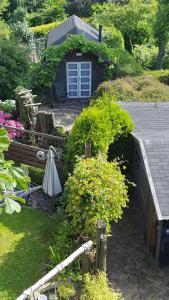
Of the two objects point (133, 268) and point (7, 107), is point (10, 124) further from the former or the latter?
point (133, 268)

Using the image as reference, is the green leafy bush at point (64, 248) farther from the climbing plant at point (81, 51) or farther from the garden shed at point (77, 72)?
the garden shed at point (77, 72)

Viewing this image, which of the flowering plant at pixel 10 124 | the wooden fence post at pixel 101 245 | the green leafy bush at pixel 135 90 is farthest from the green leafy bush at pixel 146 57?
the wooden fence post at pixel 101 245

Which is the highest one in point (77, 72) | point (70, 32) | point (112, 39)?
point (70, 32)

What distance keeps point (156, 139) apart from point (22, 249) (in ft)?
16.7

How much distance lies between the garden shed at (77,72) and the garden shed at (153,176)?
872 cm

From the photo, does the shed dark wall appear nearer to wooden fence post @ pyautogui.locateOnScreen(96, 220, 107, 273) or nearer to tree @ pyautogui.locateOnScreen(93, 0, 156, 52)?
tree @ pyautogui.locateOnScreen(93, 0, 156, 52)

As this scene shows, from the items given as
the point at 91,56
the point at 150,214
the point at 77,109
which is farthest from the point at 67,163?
the point at 91,56

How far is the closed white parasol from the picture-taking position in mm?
12852

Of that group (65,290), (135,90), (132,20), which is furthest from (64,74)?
(65,290)

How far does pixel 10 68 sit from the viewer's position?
21.4 meters

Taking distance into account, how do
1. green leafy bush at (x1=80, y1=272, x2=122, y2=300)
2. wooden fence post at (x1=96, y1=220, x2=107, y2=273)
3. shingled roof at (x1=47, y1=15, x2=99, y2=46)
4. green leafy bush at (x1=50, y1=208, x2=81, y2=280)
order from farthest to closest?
shingled roof at (x1=47, y1=15, x2=99, y2=46), green leafy bush at (x1=50, y1=208, x2=81, y2=280), wooden fence post at (x1=96, y1=220, x2=107, y2=273), green leafy bush at (x1=80, y1=272, x2=122, y2=300)

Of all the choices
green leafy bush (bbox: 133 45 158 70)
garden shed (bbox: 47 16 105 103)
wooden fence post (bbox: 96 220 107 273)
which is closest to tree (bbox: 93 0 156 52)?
green leafy bush (bbox: 133 45 158 70)

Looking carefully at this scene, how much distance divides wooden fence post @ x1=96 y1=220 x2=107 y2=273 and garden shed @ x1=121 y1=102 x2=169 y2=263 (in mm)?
1823

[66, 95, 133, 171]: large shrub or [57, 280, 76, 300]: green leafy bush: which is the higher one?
[66, 95, 133, 171]: large shrub
